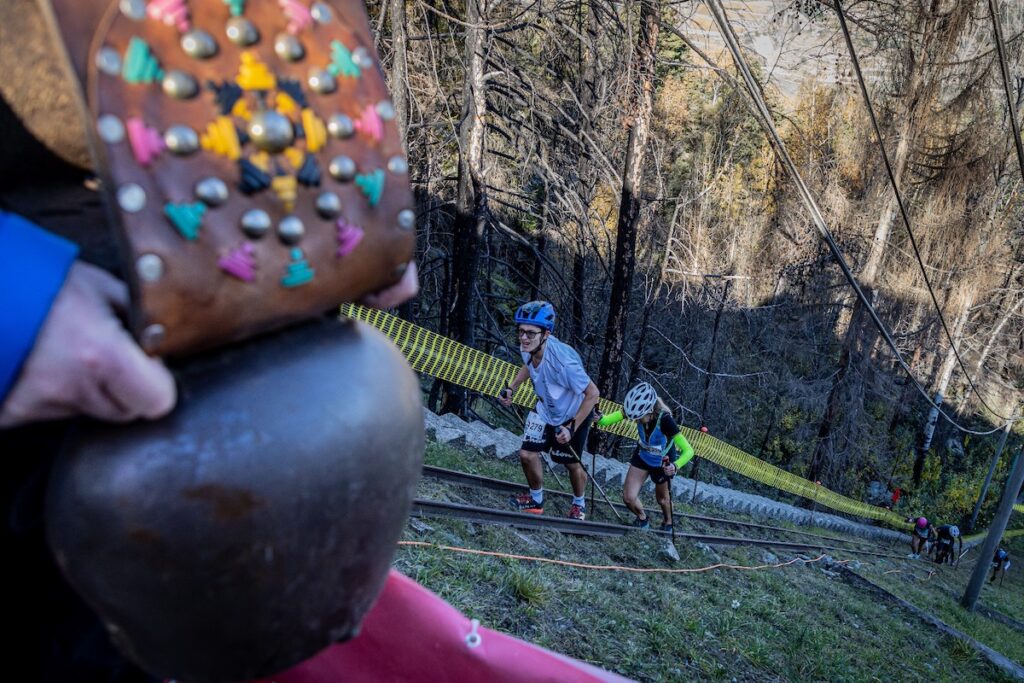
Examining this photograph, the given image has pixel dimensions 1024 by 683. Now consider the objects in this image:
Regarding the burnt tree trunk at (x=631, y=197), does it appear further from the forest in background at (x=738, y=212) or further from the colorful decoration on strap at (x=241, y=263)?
the colorful decoration on strap at (x=241, y=263)

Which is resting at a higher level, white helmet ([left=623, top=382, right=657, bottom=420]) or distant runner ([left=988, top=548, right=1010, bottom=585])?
white helmet ([left=623, top=382, right=657, bottom=420])

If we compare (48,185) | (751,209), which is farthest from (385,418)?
(751,209)

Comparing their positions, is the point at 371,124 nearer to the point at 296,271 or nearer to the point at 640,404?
the point at 296,271

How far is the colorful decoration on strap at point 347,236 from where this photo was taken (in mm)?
1108

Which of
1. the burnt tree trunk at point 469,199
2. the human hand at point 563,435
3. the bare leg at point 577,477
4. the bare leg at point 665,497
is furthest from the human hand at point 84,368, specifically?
the burnt tree trunk at point 469,199

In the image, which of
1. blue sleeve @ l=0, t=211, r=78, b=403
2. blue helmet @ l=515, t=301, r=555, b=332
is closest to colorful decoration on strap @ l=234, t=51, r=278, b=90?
Answer: blue sleeve @ l=0, t=211, r=78, b=403

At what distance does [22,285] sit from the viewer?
0.91 meters

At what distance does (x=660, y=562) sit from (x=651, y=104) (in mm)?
7883

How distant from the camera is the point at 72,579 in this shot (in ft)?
3.42

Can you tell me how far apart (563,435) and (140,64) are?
6.56 m

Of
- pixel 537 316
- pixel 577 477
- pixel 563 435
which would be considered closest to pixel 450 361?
pixel 577 477

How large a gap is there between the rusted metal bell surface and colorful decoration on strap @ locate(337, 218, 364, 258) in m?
0.17

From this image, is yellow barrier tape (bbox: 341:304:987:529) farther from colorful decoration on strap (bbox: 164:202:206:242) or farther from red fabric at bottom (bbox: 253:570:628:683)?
colorful decoration on strap (bbox: 164:202:206:242)

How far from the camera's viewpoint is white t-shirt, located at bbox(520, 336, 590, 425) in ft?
23.6
